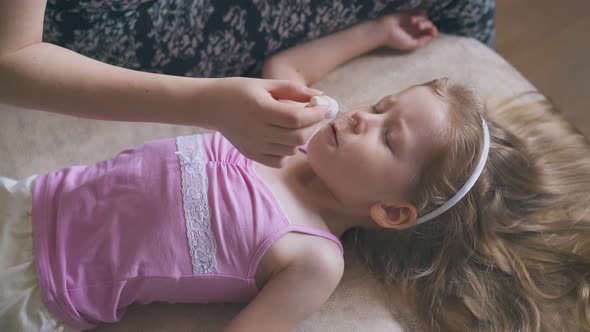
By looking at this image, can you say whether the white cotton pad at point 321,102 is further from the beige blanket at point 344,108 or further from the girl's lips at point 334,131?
the beige blanket at point 344,108

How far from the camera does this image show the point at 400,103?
1.04 metres

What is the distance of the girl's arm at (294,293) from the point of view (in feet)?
3.08

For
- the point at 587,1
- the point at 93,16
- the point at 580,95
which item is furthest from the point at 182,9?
the point at 587,1

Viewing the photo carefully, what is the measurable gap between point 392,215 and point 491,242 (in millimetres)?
221

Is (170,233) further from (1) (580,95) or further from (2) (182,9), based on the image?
(1) (580,95)

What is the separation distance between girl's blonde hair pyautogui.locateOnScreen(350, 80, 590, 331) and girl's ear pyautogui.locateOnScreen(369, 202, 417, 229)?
0.09 feet

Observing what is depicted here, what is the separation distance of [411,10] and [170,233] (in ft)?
2.87

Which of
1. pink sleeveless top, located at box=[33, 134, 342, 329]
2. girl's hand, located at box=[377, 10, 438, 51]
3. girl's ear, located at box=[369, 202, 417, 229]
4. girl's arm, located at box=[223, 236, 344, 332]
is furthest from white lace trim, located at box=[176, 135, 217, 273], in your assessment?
girl's hand, located at box=[377, 10, 438, 51]

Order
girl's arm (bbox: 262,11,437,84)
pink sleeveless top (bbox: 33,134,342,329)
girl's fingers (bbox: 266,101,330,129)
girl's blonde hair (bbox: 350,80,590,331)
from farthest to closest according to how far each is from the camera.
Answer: girl's arm (bbox: 262,11,437,84) < girl's blonde hair (bbox: 350,80,590,331) < pink sleeveless top (bbox: 33,134,342,329) < girl's fingers (bbox: 266,101,330,129)

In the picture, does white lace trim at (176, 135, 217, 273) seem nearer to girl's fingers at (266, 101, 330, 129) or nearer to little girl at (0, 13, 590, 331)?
little girl at (0, 13, 590, 331)

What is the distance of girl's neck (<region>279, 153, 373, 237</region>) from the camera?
1.09 m

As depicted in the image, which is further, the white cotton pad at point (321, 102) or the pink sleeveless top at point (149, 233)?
the pink sleeveless top at point (149, 233)

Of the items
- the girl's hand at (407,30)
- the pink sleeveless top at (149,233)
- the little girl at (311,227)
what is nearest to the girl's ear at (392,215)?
the little girl at (311,227)

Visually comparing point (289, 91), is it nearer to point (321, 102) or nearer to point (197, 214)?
point (321, 102)
